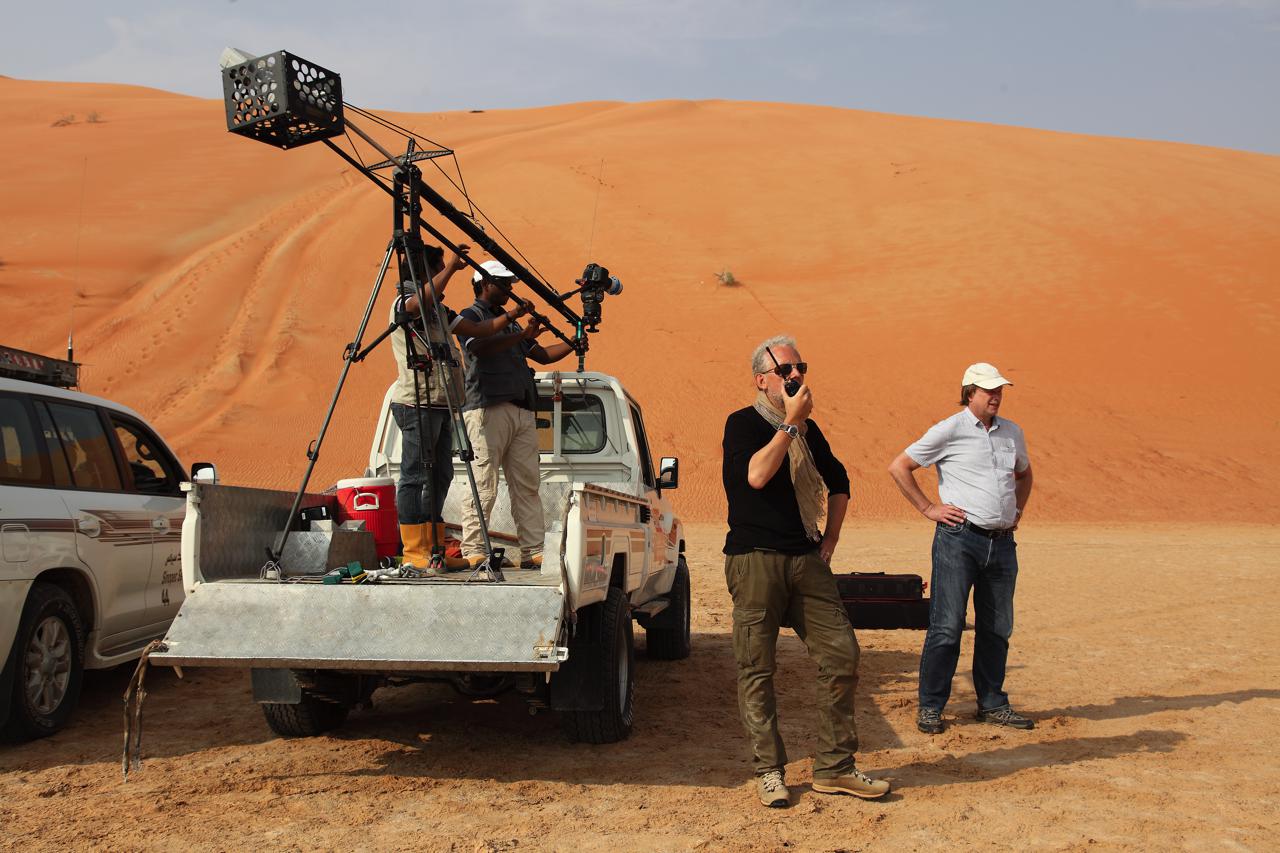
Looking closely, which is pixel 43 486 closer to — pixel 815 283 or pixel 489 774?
pixel 489 774

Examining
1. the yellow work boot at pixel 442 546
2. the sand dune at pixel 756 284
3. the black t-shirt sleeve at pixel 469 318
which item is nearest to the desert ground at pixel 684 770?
the yellow work boot at pixel 442 546

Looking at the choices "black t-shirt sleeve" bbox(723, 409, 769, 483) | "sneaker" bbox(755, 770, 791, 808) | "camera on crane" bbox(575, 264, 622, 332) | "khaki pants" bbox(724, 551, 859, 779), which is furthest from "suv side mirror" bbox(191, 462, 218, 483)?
"sneaker" bbox(755, 770, 791, 808)

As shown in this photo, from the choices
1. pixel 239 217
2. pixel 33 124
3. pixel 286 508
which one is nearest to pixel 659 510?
pixel 286 508

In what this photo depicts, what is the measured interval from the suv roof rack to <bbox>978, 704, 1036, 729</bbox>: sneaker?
18.9ft

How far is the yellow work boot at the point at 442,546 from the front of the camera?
5.93 metres

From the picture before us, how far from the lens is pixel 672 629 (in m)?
8.42

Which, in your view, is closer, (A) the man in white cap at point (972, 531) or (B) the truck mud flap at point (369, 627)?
(B) the truck mud flap at point (369, 627)

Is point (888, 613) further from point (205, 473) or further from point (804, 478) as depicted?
point (205, 473)

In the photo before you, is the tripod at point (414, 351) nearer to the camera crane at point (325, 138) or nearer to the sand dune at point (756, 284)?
the camera crane at point (325, 138)

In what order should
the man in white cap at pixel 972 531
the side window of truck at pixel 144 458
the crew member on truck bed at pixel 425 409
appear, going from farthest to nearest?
1. the side window of truck at pixel 144 458
2. the man in white cap at pixel 972 531
3. the crew member on truck bed at pixel 425 409

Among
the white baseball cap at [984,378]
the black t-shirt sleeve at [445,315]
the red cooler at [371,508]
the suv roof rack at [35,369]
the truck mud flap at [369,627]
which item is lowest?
the truck mud flap at [369,627]

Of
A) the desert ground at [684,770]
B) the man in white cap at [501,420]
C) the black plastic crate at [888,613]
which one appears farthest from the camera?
the black plastic crate at [888,613]

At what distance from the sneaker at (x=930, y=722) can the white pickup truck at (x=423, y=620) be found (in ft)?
5.41

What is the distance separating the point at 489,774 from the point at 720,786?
3.67 feet
